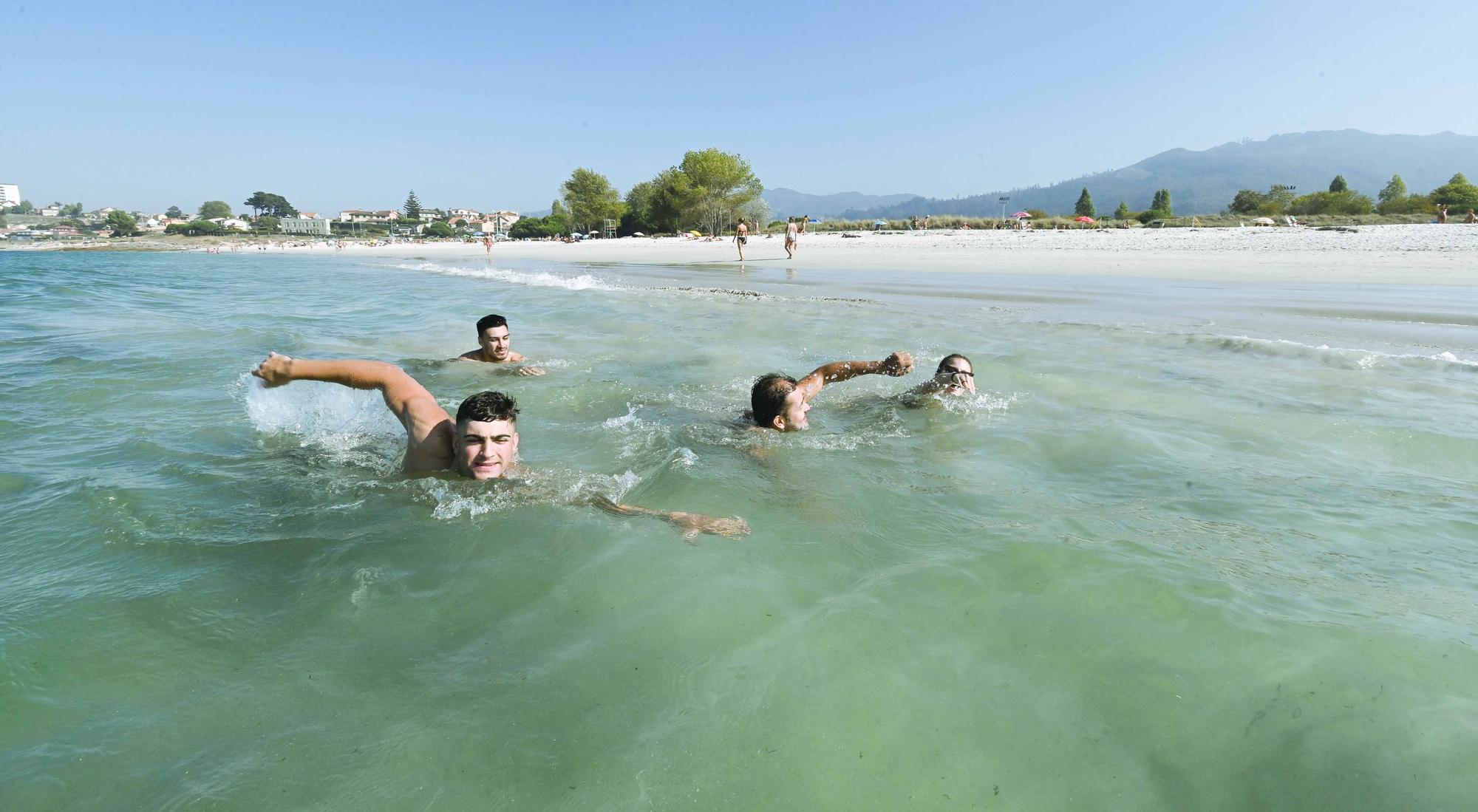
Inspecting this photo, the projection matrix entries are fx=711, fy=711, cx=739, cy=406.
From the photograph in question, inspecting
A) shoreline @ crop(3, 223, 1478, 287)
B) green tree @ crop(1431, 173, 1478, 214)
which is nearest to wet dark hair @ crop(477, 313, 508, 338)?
shoreline @ crop(3, 223, 1478, 287)

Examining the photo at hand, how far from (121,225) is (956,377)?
19009cm

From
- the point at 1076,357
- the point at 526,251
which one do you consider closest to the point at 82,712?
the point at 1076,357

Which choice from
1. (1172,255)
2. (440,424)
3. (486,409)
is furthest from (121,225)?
(486,409)

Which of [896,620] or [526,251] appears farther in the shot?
[526,251]

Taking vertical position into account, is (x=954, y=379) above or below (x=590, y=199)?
below

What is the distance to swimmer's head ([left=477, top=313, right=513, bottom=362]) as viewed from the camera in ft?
24.9

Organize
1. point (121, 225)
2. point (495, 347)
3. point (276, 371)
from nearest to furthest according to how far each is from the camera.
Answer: point (276, 371)
point (495, 347)
point (121, 225)

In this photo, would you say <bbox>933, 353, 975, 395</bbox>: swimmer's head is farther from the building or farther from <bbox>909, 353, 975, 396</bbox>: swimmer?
the building

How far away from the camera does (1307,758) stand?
6.14 ft

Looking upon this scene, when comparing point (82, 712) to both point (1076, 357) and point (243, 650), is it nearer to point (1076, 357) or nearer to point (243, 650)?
point (243, 650)

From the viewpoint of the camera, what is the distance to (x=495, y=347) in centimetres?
770

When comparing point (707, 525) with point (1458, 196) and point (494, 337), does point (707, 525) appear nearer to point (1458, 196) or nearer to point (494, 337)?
point (494, 337)

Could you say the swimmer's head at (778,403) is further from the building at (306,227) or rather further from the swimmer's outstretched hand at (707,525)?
the building at (306,227)

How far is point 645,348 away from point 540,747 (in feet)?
24.8
